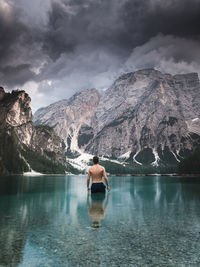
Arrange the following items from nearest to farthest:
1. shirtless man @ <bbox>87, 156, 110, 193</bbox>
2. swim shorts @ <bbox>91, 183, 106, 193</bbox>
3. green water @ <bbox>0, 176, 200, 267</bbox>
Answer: green water @ <bbox>0, 176, 200, 267</bbox> < shirtless man @ <bbox>87, 156, 110, 193</bbox> < swim shorts @ <bbox>91, 183, 106, 193</bbox>

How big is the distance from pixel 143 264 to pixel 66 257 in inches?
88.6

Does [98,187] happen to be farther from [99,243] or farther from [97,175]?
[99,243]

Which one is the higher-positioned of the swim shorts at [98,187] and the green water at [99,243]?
the swim shorts at [98,187]

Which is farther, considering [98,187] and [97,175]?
[98,187]

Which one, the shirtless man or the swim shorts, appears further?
the swim shorts

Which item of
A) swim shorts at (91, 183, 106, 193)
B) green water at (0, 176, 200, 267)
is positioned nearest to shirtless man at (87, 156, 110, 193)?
swim shorts at (91, 183, 106, 193)

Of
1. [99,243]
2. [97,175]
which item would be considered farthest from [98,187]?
[99,243]

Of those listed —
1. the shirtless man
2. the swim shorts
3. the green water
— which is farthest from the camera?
the swim shorts

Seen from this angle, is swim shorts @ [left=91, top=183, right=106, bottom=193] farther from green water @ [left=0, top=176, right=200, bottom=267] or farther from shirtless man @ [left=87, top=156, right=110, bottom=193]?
green water @ [left=0, top=176, right=200, bottom=267]

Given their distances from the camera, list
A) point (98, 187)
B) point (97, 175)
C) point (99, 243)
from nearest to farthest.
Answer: point (99, 243)
point (97, 175)
point (98, 187)

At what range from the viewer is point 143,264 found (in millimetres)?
7168

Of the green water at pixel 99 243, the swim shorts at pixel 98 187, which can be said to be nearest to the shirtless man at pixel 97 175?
the swim shorts at pixel 98 187

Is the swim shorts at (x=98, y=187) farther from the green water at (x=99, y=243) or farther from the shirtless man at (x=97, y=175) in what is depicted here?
the green water at (x=99, y=243)

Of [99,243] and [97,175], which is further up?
[97,175]
